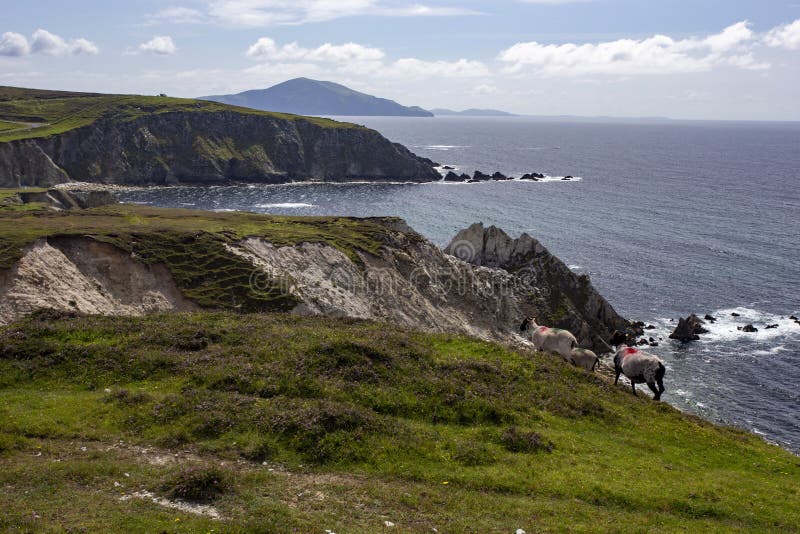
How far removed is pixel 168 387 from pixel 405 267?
146 feet

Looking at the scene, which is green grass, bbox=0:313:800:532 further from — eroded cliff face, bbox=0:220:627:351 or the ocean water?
the ocean water

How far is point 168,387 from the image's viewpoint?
1025 inches

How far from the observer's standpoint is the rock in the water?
242 ft

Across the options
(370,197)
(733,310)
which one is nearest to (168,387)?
(733,310)

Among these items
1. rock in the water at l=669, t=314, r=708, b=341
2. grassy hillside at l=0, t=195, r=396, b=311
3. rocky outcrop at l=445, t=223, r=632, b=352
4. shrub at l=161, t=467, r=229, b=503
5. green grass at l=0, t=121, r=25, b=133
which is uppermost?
green grass at l=0, t=121, r=25, b=133

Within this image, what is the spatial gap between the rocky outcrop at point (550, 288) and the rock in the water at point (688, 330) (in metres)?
6.23

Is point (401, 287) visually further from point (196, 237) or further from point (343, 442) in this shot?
point (343, 442)

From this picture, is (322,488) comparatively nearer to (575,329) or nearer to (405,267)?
(405,267)

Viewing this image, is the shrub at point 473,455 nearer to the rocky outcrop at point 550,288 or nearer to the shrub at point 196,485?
the shrub at point 196,485

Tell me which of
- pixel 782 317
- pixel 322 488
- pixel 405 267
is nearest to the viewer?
pixel 322 488

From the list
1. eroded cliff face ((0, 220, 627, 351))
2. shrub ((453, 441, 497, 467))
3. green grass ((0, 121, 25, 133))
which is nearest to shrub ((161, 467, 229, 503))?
shrub ((453, 441, 497, 467))

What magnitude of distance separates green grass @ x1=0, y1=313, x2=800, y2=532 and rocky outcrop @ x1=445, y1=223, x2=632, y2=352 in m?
39.9

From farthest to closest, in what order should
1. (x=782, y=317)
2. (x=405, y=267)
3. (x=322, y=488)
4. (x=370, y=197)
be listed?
1. (x=370, y=197)
2. (x=782, y=317)
3. (x=405, y=267)
4. (x=322, y=488)

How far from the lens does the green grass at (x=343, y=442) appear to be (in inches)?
695
